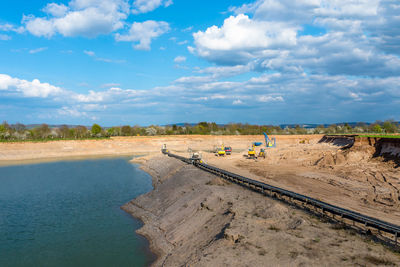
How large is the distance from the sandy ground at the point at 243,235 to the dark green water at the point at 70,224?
6.45ft

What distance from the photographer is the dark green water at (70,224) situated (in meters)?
16.3

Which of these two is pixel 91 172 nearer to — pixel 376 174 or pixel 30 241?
pixel 30 241

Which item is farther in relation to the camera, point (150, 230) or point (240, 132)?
point (240, 132)

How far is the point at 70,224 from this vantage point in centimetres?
2161

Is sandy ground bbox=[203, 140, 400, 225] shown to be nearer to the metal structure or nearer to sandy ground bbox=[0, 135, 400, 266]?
sandy ground bbox=[0, 135, 400, 266]

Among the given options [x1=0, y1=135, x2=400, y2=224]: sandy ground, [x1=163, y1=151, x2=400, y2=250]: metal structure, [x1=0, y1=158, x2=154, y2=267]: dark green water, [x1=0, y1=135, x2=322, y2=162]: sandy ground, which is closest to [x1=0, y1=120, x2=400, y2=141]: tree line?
[x1=0, y1=135, x2=322, y2=162]: sandy ground

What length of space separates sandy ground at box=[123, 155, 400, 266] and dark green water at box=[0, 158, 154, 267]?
1967 mm

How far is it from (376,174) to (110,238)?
→ 95.9ft

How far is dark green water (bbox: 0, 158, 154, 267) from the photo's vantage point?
16.3 meters

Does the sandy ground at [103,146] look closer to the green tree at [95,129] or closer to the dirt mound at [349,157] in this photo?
the green tree at [95,129]

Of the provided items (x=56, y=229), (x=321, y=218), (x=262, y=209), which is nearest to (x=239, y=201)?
(x=262, y=209)

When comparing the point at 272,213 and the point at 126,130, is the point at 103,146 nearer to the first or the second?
the point at 126,130

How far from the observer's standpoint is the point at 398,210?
19844 millimetres

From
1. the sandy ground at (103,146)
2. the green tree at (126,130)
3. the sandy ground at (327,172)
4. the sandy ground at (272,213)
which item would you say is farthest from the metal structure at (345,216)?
the green tree at (126,130)
